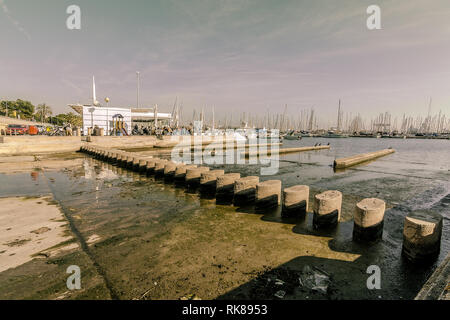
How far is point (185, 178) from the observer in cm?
1091

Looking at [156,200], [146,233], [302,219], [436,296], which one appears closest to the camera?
[436,296]

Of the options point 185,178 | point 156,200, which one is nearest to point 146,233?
Result: point 156,200

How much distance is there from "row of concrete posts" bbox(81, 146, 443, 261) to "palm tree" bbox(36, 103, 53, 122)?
4703 inches

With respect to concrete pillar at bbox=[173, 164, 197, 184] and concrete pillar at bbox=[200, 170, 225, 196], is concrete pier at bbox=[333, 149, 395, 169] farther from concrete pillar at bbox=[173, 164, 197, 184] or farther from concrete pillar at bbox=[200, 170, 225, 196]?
concrete pillar at bbox=[173, 164, 197, 184]

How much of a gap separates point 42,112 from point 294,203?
126904mm

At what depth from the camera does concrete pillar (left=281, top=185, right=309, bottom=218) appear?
6445 mm

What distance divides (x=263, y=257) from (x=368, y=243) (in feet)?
9.36

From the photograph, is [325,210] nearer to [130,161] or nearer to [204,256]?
[204,256]

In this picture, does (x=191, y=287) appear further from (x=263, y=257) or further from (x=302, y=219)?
(x=302, y=219)

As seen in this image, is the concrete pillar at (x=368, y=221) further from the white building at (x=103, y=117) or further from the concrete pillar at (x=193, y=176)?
the white building at (x=103, y=117)

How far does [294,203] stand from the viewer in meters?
6.46

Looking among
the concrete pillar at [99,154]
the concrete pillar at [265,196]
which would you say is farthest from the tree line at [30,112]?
the concrete pillar at [265,196]

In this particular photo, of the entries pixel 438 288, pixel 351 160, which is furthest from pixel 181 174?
pixel 351 160
